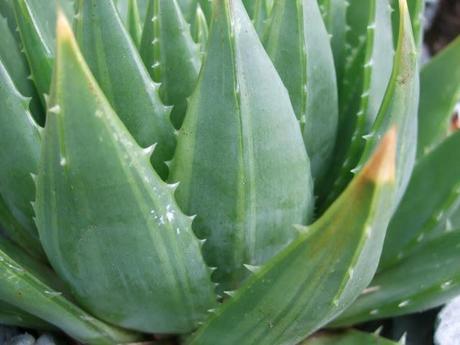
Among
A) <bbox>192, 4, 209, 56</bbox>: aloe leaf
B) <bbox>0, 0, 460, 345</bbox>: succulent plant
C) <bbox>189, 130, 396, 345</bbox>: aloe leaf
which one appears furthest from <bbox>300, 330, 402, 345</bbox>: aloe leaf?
<bbox>192, 4, 209, 56</bbox>: aloe leaf

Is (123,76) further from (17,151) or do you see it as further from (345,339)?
(345,339)

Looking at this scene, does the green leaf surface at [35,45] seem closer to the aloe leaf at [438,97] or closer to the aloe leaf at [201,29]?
the aloe leaf at [201,29]

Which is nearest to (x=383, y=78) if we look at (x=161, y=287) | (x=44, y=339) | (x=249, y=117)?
(x=249, y=117)

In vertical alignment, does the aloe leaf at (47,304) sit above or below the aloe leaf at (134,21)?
below

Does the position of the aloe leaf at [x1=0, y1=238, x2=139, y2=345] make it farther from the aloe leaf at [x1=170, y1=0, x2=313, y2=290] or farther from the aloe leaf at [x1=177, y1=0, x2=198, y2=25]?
the aloe leaf at [x1=177, y1=0, x2=198, y2=25]

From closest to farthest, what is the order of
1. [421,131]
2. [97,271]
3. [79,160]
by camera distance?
[79,160]
[97,271]
[421,131]

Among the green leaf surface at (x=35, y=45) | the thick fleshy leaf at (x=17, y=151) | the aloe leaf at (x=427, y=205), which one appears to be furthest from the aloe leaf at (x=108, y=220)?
the aloe leaf at (x=427, y=205)

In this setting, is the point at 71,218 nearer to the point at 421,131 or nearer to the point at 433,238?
the point at 433,238
